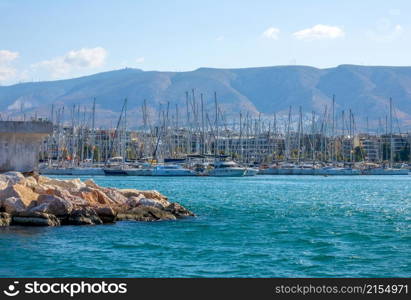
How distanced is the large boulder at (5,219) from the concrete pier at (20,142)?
5.54m

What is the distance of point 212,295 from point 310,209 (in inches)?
928

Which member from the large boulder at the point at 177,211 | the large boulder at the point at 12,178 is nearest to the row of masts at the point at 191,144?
the large boulder at the point at 177,211

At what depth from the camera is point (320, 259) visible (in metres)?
20.3

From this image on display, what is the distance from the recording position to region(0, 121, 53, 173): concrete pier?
100ft

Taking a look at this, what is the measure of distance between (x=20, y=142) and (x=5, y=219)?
19.4 ft

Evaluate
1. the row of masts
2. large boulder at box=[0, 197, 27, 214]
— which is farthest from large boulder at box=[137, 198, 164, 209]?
the row of masts

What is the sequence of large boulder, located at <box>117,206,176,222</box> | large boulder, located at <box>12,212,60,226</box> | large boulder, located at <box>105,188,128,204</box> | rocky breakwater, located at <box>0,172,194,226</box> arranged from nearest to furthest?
large boulder, located at <box>12,212,60,226</box> < rocky breakwater, located at <box>0,172,194,226</box> < large boulder, located at <box>117,206,176,222</box> < large boulder, located at <box>105,188,128,204</box>

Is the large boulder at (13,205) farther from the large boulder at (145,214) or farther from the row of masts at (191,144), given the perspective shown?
the row of masts at (191,144)

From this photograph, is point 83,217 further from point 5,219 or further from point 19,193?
point 5,219

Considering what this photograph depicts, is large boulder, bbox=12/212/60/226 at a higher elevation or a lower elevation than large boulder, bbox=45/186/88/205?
lower

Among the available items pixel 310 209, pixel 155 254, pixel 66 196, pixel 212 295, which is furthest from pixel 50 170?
pixel 212 295

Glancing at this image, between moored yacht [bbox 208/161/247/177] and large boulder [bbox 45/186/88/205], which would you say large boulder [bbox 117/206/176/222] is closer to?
large boulder [bbox 45/186/88/205]

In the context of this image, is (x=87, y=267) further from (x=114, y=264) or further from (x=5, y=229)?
(x=5, y=229)

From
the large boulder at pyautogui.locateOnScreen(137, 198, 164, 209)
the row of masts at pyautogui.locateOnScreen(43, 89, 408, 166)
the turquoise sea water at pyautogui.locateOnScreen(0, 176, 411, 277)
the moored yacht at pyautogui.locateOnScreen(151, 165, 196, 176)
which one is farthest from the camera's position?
the row of masts at pyautogui.locateOnScreen(43, 89, 408, 166)
